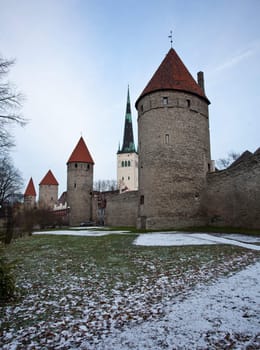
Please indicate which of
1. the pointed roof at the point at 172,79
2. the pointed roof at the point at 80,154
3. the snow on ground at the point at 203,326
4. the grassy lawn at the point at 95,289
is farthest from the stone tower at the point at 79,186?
the snow on ground at the point at 203,326

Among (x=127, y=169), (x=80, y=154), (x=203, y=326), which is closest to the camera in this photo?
(x=203, y=326)

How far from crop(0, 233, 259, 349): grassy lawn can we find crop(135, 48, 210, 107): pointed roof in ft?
48.4

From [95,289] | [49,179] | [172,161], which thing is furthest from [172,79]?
[49,179]

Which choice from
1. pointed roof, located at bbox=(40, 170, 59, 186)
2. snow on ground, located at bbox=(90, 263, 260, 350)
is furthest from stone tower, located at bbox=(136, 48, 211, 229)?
pointed roof, located at bbox=(40, 170, 59, 186)

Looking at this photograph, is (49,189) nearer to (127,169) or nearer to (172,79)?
(127,169)

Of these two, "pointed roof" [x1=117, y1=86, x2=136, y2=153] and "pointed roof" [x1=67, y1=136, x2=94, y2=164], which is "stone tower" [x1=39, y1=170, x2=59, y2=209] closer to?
"pointed roof" [x1=67, y1=136, x2=94, y2=164]

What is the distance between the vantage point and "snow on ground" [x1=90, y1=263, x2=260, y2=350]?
2611 millimetres

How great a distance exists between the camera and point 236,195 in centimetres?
1592

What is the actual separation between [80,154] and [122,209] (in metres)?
17.0

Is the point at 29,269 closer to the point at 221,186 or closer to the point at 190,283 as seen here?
the point at 190,283

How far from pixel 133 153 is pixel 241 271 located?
62.2 m

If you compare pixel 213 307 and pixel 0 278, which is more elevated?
pixel 0 278

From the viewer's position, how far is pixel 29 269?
6125 mm

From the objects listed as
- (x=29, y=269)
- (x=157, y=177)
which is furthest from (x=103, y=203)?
(x=29, y=269)
